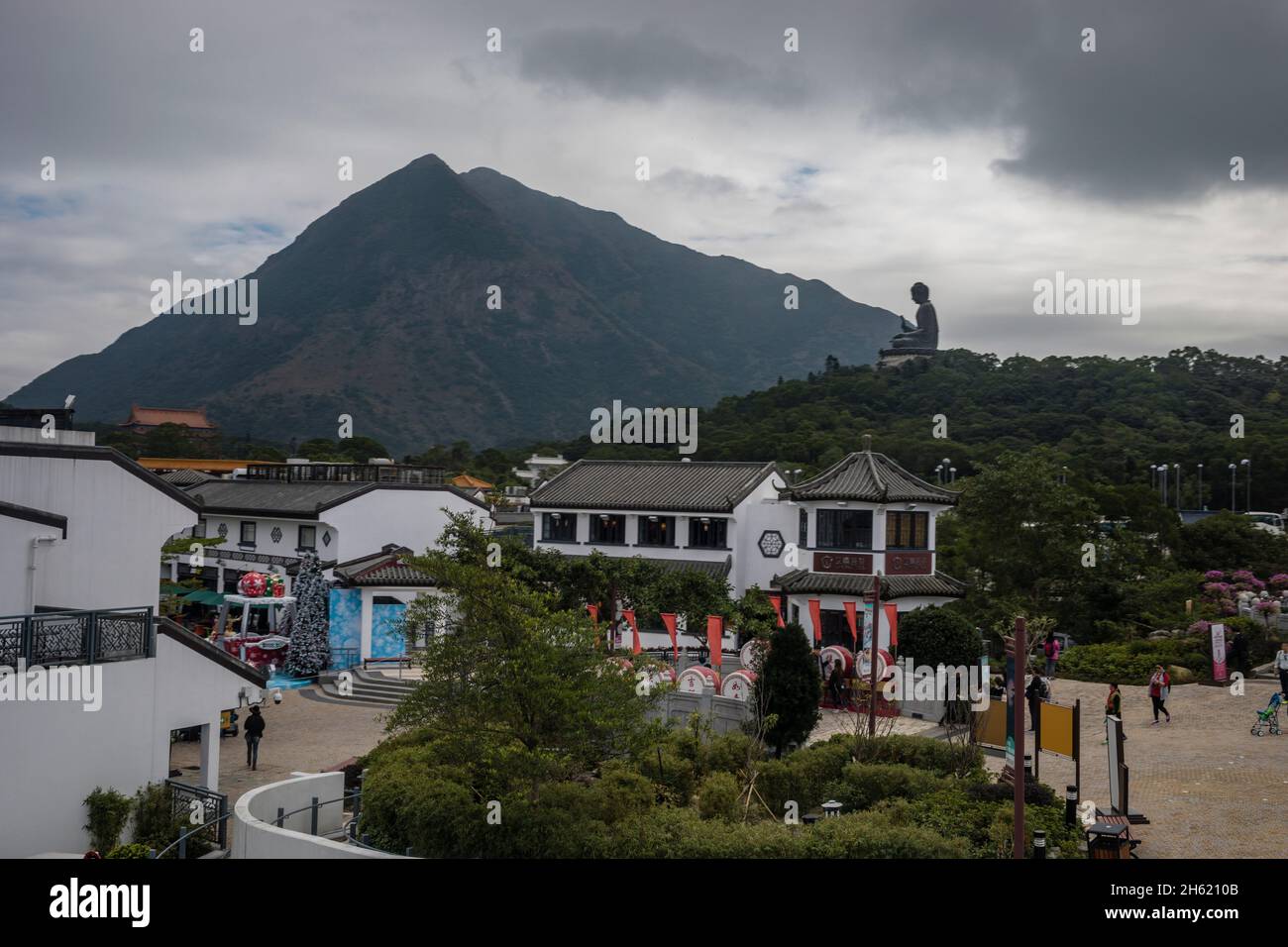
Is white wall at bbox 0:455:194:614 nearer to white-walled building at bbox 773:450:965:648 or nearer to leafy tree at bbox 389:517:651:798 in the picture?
leafy tree at bbox 389:517:651:798

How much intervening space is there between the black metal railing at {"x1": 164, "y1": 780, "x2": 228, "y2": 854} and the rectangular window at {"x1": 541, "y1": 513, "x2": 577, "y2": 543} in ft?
78.5

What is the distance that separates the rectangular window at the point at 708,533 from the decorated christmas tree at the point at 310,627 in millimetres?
12428

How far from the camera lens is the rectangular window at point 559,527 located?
130ft

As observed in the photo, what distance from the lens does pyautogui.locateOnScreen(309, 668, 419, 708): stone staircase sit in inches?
1137

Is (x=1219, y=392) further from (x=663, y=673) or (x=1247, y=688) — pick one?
(x=663, y=673)

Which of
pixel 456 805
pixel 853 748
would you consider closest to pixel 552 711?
pixel 456 805

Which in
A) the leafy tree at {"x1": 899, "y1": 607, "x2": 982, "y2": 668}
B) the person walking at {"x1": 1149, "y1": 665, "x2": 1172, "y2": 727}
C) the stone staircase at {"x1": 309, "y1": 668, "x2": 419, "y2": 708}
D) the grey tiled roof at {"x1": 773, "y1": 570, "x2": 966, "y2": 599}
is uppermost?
the grey tiled roof at {"x1": 773, "y1": 570, "x2": 966, "y2": 599}

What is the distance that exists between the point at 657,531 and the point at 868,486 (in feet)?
29.0

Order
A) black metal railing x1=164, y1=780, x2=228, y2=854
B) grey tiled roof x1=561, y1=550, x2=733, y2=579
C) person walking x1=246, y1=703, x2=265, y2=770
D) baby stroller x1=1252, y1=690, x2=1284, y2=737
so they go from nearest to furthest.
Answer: black metal railing x1=164, y1=780, x2=228, y2=854 < baby stroller x1=1252, y1=690, x2=1284, y2=737 < person walking x1=246, y1=703, x2=265, y2=770 < grey tiled roof x1=561, y1=550, x2=733, y2=579

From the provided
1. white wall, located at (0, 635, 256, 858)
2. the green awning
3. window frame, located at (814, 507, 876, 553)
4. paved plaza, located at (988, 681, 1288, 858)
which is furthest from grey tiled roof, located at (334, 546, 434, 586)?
paved plaza, located at (988, 681, 1288, 858)

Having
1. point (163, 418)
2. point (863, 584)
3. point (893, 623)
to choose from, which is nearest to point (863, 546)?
point (863, 584)

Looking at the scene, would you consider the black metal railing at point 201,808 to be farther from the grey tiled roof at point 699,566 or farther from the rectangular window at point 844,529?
the rectangular window at point 844,529

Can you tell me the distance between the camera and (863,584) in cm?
3130
